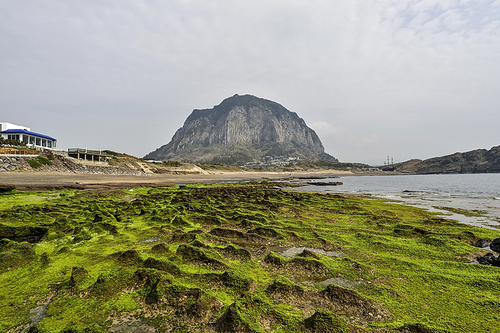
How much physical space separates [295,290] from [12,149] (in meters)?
61.9

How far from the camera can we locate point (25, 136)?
209ft

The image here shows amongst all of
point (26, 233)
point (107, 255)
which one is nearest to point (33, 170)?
point (26, 233)

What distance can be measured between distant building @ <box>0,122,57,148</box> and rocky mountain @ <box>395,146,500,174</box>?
771ft

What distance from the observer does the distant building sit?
6253 centimetres

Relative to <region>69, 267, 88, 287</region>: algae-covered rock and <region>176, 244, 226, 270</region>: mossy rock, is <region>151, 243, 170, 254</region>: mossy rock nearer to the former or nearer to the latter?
<region>176, 244, 226, 270</region>: mossy rock

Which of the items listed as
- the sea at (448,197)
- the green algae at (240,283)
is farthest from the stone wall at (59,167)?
the sea at (448,197)

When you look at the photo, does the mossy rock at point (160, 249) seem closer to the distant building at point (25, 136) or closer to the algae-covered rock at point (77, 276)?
the algae-covered rock at point (77, 276)

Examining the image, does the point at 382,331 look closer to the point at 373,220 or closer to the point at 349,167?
the point at 373,220

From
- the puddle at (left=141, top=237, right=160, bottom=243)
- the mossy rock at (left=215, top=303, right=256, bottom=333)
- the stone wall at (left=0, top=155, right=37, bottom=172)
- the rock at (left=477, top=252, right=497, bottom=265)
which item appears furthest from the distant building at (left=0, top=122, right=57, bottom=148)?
the rock at (left=477, top=252, right=497, bottom=265)

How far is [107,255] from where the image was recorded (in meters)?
7.82

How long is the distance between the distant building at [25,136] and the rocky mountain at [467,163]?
9254 inches

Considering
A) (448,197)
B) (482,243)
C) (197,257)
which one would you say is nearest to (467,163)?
(448,197)

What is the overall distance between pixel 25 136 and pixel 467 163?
259 metres

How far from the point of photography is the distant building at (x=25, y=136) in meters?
62.5
